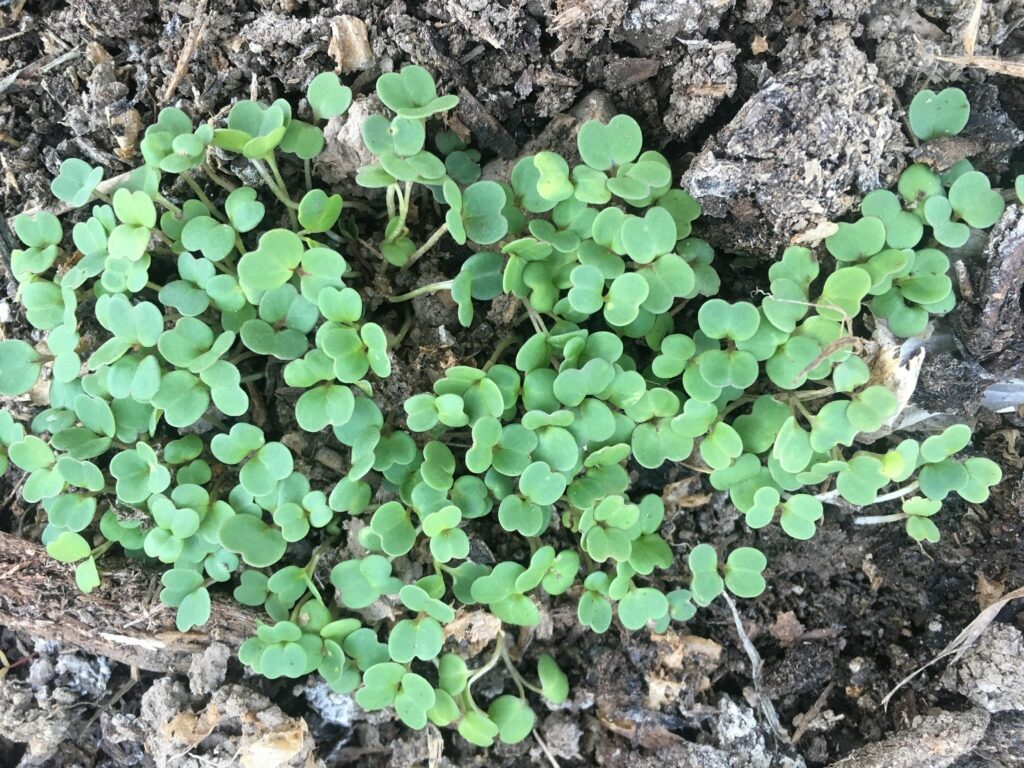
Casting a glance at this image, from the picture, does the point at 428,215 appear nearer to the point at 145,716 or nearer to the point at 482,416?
the point at 482,416

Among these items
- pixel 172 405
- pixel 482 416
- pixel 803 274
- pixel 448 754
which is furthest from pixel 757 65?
pixel 448 754

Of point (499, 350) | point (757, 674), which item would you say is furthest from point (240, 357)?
point (757, 674)

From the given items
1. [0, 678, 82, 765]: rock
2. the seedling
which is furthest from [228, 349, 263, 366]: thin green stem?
[0, 678, 82, 765]: rock

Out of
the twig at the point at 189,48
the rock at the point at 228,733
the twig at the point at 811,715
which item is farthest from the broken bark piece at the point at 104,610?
the twig at the point at 811,715

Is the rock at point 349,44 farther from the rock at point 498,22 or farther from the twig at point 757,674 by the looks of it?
the twig at point 757,674

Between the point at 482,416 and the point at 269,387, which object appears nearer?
the point at 482,416

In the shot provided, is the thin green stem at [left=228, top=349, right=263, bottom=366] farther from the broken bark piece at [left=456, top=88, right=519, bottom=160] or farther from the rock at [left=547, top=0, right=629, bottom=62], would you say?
the rock at [left=547, top=0, right=629, bottom=62]
